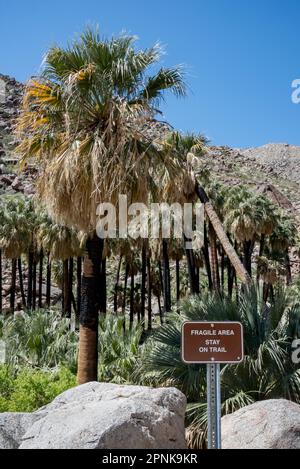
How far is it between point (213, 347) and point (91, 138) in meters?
7.04

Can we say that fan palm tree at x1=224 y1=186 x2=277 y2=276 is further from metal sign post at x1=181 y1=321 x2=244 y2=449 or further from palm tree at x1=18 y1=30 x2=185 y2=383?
metal sign post at x1=181 y1=321 x2=244 y2=449

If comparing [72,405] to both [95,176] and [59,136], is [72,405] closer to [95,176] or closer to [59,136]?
[95,176]

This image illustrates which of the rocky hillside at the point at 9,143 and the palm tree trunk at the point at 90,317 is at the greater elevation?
the rocky hillside at the point at 9,143

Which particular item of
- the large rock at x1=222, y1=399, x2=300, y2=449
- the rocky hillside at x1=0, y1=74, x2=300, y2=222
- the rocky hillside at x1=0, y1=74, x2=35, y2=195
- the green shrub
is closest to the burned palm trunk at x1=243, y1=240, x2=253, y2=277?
the rocky hillside at x1=0, y1=74, x2=35, y2=195

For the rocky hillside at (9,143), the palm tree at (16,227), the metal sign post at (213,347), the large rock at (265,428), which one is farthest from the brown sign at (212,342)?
the rocky hillside at (9,143)

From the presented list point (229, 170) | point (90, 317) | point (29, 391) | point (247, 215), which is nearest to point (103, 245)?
point (90, 317)

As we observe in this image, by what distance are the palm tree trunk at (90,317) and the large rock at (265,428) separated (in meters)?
4.84

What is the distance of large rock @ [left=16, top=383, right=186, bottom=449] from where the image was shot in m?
6.01

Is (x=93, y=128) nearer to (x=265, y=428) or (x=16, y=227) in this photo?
(x=265, y=428)

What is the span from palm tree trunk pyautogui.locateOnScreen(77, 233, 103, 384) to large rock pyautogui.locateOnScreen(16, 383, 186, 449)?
435 cm

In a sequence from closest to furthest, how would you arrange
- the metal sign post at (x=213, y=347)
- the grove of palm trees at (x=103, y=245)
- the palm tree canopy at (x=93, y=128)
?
1. the metal sign post at (x=213, y=347)
2. the grove of palm trees at (x=103, y=245)
3. the palm tree canopy at (x=93, y=128)

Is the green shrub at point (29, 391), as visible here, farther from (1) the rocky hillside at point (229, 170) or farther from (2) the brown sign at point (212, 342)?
(1) the rocky hillside at point (229, 170)

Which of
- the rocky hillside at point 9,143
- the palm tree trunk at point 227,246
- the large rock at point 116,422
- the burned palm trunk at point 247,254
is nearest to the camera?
the large rock at point 116,422

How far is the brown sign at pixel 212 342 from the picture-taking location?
6.21 m
